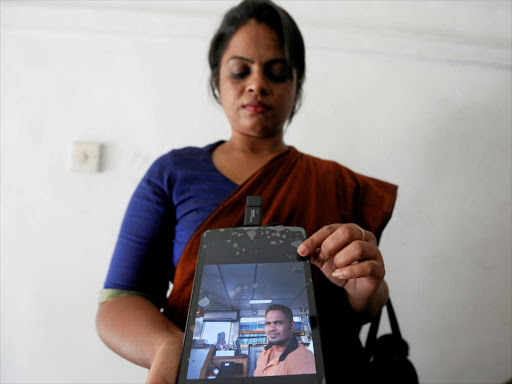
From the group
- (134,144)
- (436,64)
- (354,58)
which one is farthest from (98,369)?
(436,64)

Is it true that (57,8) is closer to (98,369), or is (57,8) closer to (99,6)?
(99,6)

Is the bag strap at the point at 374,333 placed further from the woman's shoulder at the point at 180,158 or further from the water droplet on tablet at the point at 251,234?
the woman's shoulder at the point at 180,158

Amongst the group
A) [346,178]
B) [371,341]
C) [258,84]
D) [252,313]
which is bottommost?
[371,341]

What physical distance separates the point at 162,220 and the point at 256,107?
0.78 ft

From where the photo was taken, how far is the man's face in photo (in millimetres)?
288

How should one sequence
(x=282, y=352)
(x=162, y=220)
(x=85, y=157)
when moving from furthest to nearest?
(x=85, y=157), (x=162, y=220), (x=282, y=352)

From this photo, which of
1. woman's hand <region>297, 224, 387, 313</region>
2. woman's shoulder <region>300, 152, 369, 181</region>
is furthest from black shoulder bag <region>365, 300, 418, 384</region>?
woman's shoulder <region>300, 152, 369, 181</region>

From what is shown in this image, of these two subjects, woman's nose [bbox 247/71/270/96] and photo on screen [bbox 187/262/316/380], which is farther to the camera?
woman's nose [bbox 247/71/270/96]

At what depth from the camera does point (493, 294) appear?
729 mm

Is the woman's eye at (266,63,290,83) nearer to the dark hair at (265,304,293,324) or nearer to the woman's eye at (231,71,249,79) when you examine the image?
the woman's eye at (231,71,249,79)

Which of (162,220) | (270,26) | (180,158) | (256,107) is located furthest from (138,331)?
(270,26)

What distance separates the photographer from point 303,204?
1.59 ft

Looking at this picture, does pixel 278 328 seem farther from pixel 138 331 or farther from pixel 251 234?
pixel 138 331

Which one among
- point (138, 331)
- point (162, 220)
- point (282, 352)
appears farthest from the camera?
point (162, 220)
